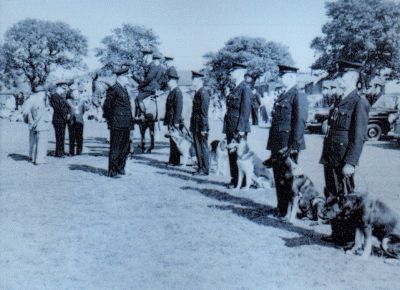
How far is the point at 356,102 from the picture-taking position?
591 centimetres

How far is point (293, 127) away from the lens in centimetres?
723

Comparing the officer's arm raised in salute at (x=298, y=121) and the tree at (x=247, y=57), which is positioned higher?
the tree at (x=247, y=57)

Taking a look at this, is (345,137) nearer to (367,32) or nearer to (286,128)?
(286,128)

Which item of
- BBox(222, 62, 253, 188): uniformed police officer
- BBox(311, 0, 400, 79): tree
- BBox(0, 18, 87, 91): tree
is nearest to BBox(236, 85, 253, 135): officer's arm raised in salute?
BBox(222, 62, 253, 188): uniformed police officer

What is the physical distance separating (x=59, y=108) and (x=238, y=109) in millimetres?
6747

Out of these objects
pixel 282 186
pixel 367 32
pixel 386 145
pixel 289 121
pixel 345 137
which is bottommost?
pixel 282 186

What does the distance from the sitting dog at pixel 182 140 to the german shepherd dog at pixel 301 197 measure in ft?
19.3

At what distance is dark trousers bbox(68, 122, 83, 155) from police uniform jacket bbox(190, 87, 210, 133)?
16.3ft

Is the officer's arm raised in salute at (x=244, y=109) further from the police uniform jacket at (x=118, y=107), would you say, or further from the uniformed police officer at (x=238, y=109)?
the police uniform jacket at (x=118, y=107)

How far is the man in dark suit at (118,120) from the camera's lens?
424 inches

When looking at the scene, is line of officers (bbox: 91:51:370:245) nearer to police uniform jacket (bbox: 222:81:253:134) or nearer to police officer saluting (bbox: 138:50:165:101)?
police uniform jacket (bbox: 222:81:253:134)

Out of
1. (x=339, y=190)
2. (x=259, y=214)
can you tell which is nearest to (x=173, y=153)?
(x=259, y=214)

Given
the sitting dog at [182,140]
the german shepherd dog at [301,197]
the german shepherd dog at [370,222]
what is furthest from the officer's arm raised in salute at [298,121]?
the sitting dog at [182,140]

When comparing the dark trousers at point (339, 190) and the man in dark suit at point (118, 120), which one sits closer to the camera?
the dark trousers at point (339, 190)
